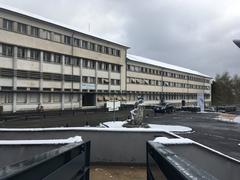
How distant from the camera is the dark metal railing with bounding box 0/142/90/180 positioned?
2.80 m

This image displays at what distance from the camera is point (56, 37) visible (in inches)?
2453

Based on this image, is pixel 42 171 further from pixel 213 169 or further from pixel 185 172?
pixel 213 169

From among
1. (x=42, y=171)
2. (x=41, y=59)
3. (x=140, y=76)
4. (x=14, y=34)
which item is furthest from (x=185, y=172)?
(x=140, y=76)

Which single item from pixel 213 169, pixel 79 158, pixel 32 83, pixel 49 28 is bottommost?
pixel 213 169

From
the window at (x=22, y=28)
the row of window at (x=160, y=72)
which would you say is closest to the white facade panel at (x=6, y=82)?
the window at (x=22, y=28)

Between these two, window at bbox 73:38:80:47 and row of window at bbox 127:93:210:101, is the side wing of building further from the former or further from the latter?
row of window at bbox 127:93:210:101

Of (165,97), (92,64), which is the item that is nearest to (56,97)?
(92,64)

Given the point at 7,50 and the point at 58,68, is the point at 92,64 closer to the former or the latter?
the point at 58,68

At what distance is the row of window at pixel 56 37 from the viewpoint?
52.2 meters

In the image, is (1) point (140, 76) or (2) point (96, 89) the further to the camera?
(1) point (140, 76)

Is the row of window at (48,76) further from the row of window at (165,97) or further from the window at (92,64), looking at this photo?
the row of window at (165,97)

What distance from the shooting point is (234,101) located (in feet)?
463

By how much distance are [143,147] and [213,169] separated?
220cm

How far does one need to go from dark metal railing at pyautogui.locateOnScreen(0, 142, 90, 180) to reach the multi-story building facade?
81666 millimetres
